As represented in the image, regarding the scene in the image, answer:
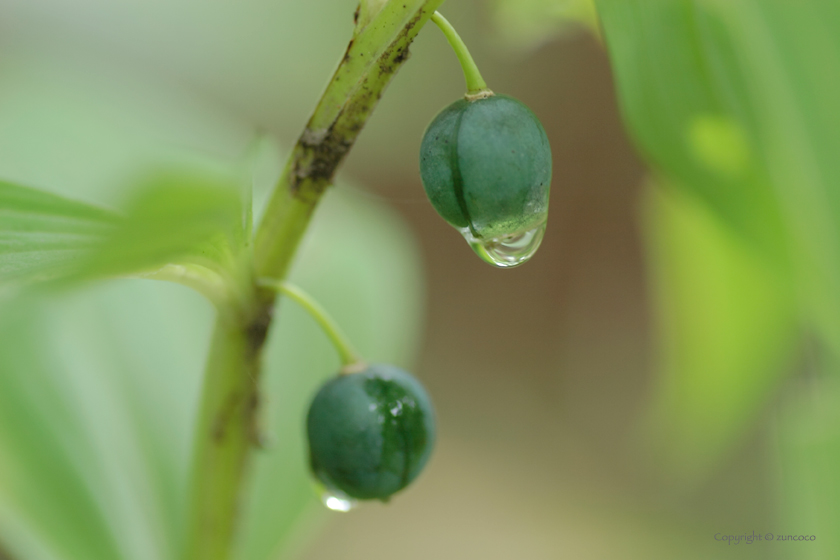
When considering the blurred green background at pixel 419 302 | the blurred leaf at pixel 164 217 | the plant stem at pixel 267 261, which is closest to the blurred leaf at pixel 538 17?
the blurred green background at pixel 419 302

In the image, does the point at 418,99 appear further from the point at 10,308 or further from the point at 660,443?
the point at 10,308

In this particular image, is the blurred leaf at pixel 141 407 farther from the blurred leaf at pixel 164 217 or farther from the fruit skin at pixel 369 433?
the blurred leaf at pixel 164 217

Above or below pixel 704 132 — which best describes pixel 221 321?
below

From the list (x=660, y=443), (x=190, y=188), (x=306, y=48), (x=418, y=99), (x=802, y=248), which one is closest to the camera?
(x=190, y=188)

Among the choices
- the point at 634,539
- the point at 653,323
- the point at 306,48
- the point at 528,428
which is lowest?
the point at 634,539

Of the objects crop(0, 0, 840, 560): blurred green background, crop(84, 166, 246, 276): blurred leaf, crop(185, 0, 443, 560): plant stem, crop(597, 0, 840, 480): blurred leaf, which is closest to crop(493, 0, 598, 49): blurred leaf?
crop(0, 0, 840, 560): blurred green background

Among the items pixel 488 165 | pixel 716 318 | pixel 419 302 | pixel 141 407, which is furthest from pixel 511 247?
pixel 419 302

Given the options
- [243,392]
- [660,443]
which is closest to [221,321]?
[243,392]
